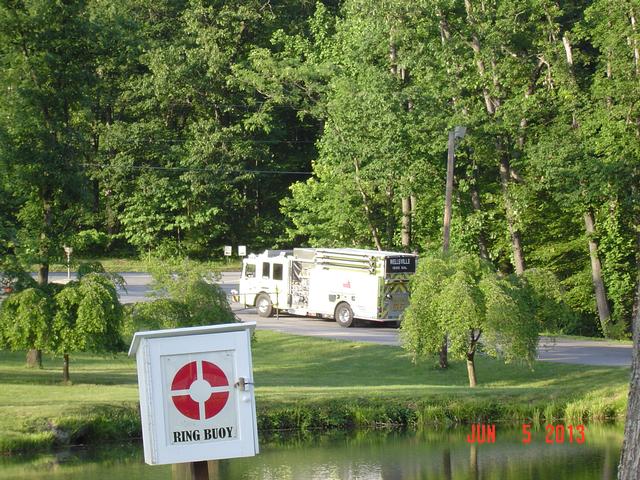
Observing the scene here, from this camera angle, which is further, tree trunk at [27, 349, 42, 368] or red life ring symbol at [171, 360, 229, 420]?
tree trunk at [27, 349, 42, 368]

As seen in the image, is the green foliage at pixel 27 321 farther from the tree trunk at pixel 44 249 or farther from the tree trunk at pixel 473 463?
the tree trunk at pixel 473 463

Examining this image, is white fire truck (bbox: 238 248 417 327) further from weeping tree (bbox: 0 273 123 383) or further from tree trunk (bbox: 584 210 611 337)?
weeping tree (bbox: 0 273 123 383)

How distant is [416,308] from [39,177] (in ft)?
32.6

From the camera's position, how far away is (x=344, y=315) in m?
36.8

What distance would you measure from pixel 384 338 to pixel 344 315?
4.03m

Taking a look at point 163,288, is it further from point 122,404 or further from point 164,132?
point 164,132

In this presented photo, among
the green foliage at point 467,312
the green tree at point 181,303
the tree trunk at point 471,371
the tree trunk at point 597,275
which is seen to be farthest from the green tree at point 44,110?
the tree trunk at point 597,275

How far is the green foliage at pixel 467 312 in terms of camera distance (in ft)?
76.8

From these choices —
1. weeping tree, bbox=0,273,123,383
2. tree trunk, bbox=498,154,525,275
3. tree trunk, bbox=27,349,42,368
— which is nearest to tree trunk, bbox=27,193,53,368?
tree trunk, bbox=27,349,42,368

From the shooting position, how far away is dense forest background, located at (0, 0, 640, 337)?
26219 millimetres

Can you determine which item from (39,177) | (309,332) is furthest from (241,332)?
(309,332)

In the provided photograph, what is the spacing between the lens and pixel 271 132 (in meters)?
57.5

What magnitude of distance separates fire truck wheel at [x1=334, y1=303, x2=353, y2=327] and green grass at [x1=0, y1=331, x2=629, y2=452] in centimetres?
693
